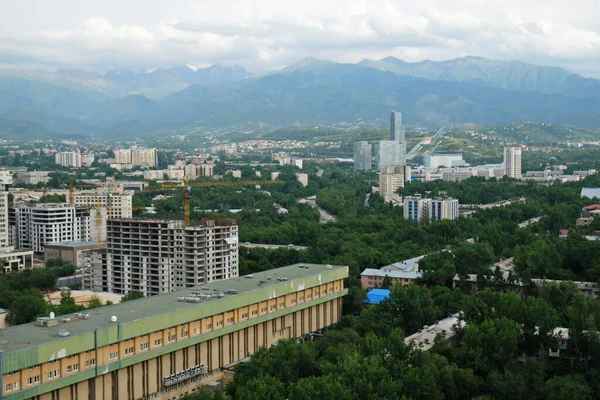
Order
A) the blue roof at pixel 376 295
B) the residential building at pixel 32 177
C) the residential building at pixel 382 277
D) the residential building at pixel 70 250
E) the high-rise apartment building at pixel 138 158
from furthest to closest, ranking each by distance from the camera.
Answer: the high-rise apartment building at pixel 138 158, the residential building at pixel 32 177, the residential building at pixel 70 250, the residential building at pixel 382 277, the blue roof at pixel 376 295

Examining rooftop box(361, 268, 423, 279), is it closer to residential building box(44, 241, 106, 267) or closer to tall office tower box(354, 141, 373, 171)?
residential building box(44, 241, 106, 267)

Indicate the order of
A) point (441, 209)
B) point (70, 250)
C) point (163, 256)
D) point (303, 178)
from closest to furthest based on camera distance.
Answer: point (163, 256), point (70, 250), point (441, 209), point (303, 178)

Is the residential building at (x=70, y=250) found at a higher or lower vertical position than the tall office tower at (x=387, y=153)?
lower

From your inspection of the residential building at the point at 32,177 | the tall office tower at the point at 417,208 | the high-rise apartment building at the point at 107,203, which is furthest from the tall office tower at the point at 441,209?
the residential building at the point at 32,177

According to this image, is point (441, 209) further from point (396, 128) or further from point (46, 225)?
point (396, 128)

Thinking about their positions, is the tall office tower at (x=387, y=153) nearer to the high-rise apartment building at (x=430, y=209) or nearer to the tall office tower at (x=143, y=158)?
the tall office tower at (x=143, y=158)

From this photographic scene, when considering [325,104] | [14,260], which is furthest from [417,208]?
[325,104]
